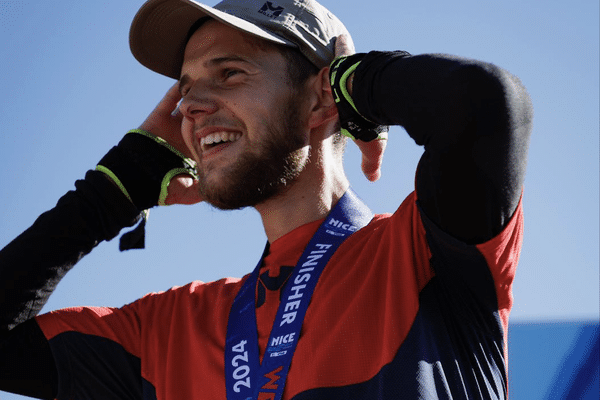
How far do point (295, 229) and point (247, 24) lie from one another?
87 centimetres

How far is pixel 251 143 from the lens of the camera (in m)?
3.34

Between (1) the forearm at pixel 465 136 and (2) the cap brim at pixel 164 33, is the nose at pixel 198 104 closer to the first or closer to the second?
(2) the cap brim at pixel 164 33

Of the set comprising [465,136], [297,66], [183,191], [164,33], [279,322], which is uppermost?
[164,33]

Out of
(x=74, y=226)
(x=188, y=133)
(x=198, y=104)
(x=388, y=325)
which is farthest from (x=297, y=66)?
(x=388, y=325)

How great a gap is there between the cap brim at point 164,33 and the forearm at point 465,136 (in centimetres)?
126

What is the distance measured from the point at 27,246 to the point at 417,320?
6.14 ft

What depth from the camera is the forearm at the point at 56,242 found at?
343cm

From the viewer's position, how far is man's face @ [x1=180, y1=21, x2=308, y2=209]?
334 cm

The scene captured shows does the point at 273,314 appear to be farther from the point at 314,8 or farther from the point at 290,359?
the point at 314,8

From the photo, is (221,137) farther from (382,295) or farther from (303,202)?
(382,295)

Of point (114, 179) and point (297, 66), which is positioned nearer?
point (297, 66)

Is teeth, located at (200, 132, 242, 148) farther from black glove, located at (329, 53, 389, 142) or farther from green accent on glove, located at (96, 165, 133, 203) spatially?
black glove, located at (329, 53, 389, 142)

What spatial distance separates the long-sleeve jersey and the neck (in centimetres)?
11

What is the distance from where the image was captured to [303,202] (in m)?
3.43
